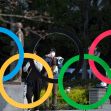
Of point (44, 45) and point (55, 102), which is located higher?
point (44, 45)

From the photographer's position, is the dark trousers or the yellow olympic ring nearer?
the yellow olympic ring

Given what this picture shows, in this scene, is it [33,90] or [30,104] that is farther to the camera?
[33,90]

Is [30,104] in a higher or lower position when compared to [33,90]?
lower

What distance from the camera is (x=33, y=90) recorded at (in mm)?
14750

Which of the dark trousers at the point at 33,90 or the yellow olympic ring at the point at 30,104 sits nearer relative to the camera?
the yellow olympic ring at the point at 30,104

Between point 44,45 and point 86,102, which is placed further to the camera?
point 44,45

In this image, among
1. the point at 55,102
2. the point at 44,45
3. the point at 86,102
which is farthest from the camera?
the point at 44,45

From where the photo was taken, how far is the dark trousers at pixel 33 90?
14.6 meters

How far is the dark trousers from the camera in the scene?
14635 millimetres

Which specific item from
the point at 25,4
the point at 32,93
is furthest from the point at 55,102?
the point at 25,4

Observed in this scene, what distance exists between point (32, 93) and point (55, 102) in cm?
207

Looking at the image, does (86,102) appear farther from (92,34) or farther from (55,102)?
(92,34)

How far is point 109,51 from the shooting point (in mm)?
31438

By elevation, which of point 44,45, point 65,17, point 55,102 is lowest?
point 55,102
